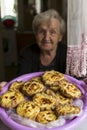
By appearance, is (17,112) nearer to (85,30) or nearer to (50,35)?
(85,30)

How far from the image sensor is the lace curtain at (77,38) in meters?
0.98

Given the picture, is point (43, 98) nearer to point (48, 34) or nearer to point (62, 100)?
point (62, 100)

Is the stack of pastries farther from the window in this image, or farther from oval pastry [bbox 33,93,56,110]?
the window

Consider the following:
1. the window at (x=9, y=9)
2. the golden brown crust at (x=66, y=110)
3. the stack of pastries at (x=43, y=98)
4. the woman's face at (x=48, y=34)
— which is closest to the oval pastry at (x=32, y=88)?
the stack of pastries at (x=43, y=98)

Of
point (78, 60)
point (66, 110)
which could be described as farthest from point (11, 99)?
point (78, 60)

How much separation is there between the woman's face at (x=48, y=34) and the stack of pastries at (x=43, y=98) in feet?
1.05

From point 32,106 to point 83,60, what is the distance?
12.5 inches

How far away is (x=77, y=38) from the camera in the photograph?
1.02 metres

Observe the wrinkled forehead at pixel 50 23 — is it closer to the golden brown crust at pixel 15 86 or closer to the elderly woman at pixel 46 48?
the elderly woman at pixel 46 48

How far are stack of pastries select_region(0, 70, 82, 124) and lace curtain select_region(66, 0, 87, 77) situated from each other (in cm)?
11

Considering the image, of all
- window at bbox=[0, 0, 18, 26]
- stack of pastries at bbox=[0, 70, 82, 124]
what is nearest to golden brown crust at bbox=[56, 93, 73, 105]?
stack of pastries at bbox=[0, 70, 82, 124]

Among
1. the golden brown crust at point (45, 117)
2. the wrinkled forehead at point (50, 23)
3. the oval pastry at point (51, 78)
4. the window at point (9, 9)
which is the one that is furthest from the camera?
the window at point (9, 9)

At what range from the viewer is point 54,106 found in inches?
34.7

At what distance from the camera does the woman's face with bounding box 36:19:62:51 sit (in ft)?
4.22
